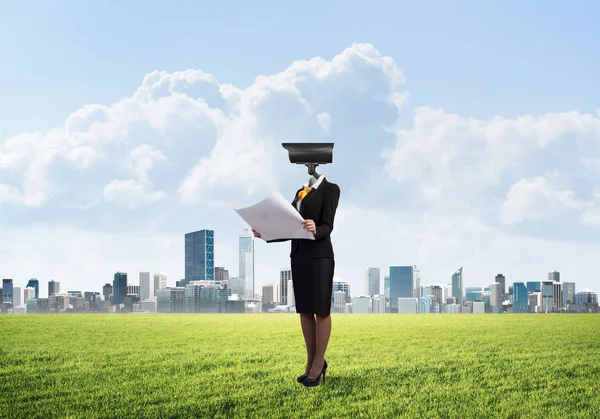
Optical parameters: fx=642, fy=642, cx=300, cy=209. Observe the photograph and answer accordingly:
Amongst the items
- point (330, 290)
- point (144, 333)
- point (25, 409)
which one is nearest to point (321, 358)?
point (330, 290)

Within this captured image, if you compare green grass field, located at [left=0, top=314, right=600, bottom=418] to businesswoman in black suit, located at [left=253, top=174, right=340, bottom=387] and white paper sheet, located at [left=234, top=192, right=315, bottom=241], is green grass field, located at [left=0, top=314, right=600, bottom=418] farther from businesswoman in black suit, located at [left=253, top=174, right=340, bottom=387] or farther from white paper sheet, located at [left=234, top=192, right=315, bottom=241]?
white paper sheet, located at [left=234, top=192, right=315, bottom=241]

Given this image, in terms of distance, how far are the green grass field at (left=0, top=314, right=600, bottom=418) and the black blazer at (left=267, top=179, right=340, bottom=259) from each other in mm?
1470

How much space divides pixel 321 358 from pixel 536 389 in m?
2.50

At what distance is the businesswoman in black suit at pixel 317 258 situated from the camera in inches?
258

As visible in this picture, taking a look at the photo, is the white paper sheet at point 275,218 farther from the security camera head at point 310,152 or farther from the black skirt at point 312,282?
→ the security camera head at point 310,152

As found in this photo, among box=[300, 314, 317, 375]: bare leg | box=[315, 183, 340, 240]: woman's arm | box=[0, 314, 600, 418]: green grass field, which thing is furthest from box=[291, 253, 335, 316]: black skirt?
box=[0, 314, 600, 418]: green grass field

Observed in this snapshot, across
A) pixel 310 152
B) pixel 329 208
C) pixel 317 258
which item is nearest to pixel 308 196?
pixel 329 208

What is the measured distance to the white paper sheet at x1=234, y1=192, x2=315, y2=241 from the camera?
20.3ft

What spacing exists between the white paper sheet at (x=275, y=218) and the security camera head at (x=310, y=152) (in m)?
0.68

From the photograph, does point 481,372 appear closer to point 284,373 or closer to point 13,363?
point 284,373

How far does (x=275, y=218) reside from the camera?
629 cm

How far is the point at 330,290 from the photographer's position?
6648mm

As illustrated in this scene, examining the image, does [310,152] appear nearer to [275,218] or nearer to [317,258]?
[275,218]

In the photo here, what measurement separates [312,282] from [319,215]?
0.69m
